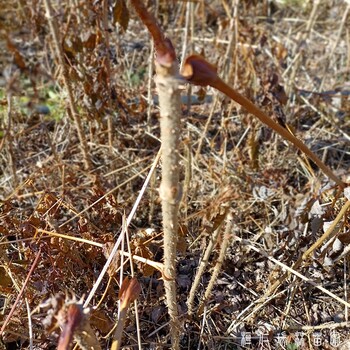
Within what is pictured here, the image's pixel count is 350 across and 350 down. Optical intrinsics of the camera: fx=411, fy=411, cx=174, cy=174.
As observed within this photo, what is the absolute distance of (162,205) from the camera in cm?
77

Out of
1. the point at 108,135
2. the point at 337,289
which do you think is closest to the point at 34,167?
the point at 108,135

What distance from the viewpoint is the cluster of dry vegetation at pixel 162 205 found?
106 centimetres

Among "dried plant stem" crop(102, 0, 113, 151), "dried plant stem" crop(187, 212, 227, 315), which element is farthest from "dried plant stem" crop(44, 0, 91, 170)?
"dried plant stem" crop(187, 212, 227, 315)

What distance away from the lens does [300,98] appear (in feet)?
7.62

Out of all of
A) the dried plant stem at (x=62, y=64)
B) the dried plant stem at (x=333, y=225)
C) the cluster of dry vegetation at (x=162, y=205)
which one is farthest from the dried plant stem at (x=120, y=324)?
the dried plant stem at (x=62, y=64)

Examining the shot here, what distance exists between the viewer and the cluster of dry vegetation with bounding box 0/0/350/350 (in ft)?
3.49

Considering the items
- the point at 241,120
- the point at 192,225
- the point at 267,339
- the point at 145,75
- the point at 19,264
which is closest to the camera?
the point at 19,264

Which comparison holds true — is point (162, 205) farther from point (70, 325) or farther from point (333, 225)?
point (333, 225)

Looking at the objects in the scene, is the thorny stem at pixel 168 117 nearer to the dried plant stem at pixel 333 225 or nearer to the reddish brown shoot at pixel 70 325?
the reddish brown shoot at pixel 70 325

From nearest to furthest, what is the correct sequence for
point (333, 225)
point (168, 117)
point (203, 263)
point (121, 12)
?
point (168, 117)
point (333, 225)
point (203, 263)
point (121, 12)

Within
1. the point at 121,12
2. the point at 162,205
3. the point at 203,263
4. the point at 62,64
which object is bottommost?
the point at 203,263

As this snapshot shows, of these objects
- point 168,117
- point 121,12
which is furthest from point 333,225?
point 121,12

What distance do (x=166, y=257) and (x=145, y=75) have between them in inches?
79.0

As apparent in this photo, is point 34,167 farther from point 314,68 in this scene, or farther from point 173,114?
point 314,68
